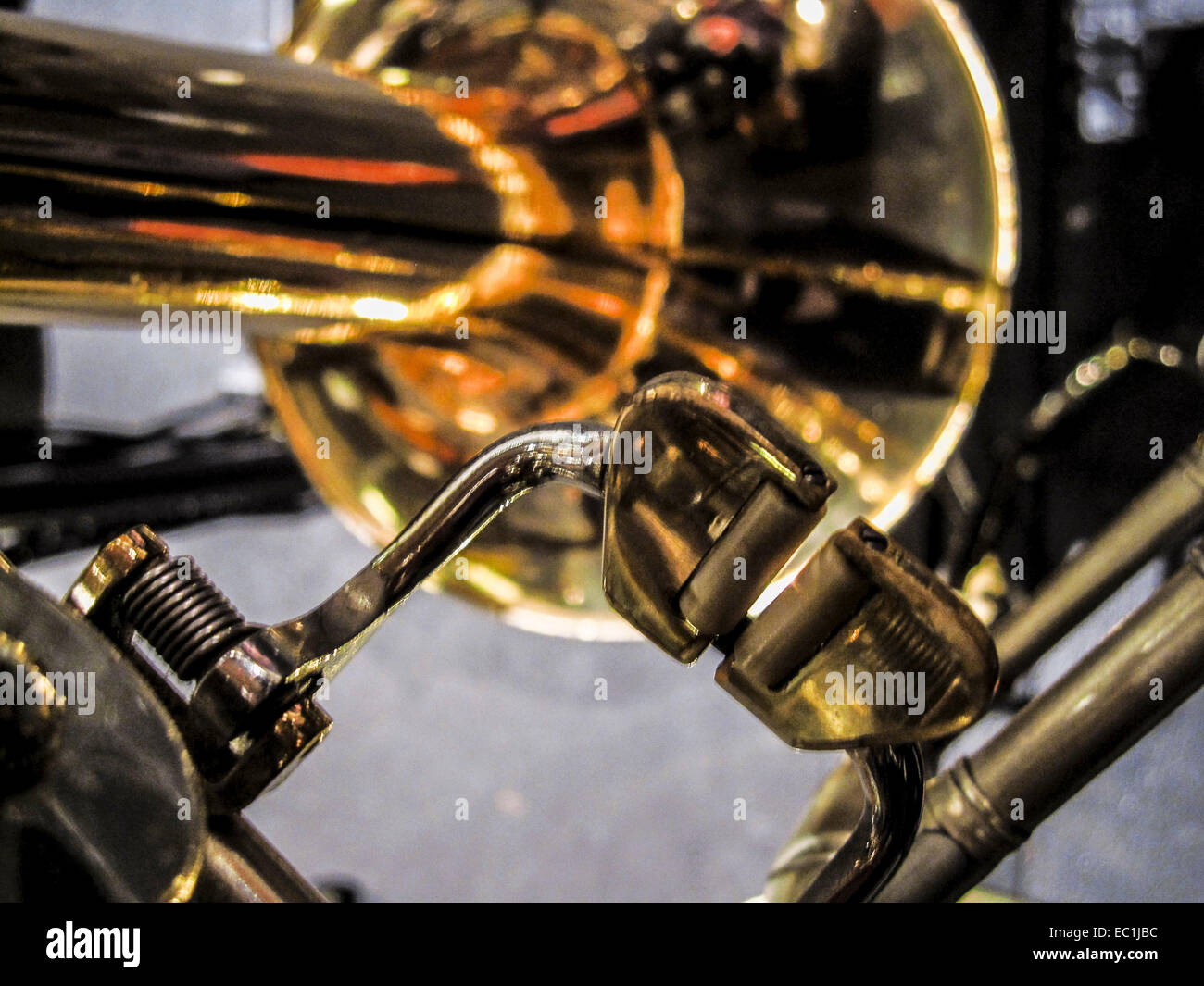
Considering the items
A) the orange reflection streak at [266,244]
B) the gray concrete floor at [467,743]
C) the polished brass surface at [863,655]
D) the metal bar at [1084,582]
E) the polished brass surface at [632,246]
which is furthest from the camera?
the gray concrete floor at [467,743]

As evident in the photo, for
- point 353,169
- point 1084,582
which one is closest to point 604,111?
point 353,169

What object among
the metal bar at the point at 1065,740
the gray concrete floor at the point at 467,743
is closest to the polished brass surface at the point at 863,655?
the metal bar at the point at 1065,740

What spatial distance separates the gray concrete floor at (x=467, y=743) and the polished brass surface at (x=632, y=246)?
509 mm

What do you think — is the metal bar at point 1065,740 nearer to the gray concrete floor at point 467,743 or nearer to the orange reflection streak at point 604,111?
the orange reflection streak at point 604,111

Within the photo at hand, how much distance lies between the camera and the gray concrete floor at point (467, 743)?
1.46 meters

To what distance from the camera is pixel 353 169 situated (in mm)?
628

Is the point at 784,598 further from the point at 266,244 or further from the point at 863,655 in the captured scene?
the point at 266,244

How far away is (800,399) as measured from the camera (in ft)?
2.84

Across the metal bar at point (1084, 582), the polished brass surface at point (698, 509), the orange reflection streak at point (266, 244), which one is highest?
the orange reflection streak at point (266, 244)

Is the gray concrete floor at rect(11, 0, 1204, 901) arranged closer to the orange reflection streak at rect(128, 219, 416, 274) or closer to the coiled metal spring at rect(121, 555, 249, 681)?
the orange reflection streak at rect(128, 219, 416, 274)

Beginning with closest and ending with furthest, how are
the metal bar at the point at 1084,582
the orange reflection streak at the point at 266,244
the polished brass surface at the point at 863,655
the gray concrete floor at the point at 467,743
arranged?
the polished brass surface at the point at 863,655 < the metal bar at the point at 1084,582 < the orange reflection streak at the point at 266,244 < the gray concrete floor at the point at 467,743

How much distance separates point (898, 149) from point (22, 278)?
1.93 feet

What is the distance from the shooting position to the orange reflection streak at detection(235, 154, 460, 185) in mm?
577
